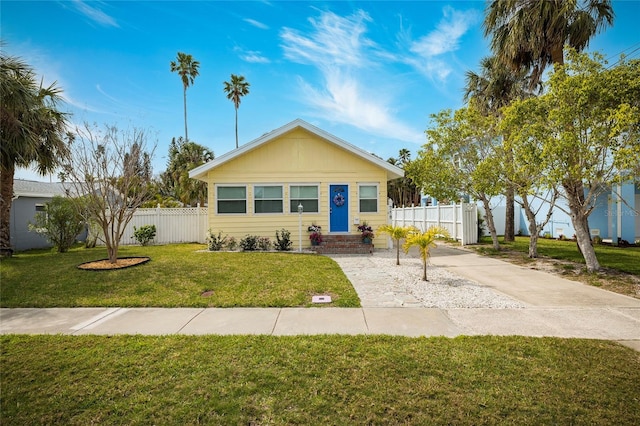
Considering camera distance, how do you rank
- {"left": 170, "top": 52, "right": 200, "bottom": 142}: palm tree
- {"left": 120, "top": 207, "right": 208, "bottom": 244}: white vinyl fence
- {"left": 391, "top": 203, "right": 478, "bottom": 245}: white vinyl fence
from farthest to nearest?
{"left": 170, "top": 52, "right": 200, "bottom": 142}: palm tree < {"left": 120, "top": 207, "right": 208, "bottom": 244}: white vinyl fence < {"left": 391, "top": 203, "right": 478, "bottom": 245}: white vinyl fence

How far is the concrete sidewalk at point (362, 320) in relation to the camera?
4.45m

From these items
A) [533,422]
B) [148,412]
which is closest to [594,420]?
[533,422]

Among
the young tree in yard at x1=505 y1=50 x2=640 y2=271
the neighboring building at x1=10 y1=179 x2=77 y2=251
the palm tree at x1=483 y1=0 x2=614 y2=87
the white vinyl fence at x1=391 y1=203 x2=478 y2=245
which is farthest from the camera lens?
the white vinyl fence at x1=391 y1=203 x2=478 y2=245

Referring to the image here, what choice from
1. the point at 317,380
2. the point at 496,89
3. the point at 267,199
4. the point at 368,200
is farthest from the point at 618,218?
the point at 317,380

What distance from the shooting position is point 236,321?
4.89 m

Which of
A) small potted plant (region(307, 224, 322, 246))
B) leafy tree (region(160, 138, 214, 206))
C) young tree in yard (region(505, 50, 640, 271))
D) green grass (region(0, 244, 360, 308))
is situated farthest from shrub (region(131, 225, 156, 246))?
young tree in yard (region(505, 50, 640, 271))

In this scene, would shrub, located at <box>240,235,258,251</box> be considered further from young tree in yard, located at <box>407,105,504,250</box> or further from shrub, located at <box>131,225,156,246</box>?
young tree in yard, located at <box>407,105,504,250</box>

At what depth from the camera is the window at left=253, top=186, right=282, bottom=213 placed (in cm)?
1311

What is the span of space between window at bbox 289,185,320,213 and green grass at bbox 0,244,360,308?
4088 millimetres

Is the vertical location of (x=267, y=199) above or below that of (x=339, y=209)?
above

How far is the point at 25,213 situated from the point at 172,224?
24.2ft

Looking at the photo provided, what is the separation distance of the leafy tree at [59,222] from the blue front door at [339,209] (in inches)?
408

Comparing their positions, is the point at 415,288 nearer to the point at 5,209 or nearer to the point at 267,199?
the point at 267,199

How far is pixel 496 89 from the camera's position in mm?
16141
